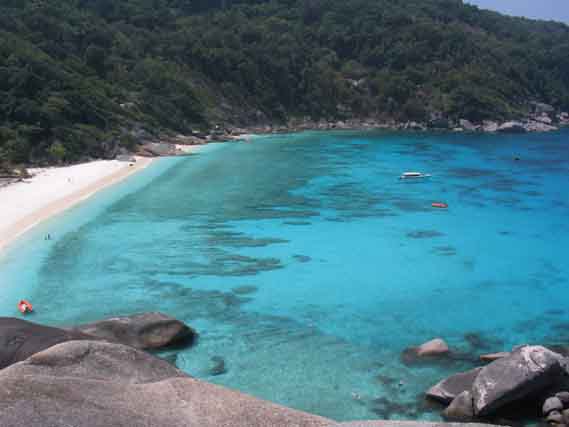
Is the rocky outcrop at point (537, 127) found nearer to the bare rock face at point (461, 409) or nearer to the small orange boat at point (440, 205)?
the small orange boat at point (440, 205)

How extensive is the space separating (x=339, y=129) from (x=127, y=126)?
43.9 meters

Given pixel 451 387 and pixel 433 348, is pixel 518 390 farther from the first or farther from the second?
pixel 433 348

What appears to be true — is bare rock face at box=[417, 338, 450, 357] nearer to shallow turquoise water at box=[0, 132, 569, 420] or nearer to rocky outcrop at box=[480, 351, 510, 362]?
shallow turquoise water at box=[0, 132, 569, 420]

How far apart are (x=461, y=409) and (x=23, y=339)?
7135 millimetres

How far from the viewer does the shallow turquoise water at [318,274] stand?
1295 cm

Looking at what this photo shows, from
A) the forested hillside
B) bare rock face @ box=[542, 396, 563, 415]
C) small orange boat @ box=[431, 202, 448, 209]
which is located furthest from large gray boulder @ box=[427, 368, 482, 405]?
the forested hillside

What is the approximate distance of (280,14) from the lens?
125375 mm

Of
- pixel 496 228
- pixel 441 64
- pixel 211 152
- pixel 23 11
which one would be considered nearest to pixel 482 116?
pixel 441 64

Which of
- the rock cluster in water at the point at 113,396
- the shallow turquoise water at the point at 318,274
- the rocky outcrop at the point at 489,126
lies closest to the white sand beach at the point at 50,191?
the shallow turquoise water at the point at 318,274

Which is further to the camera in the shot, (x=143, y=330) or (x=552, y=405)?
(x=143, y=330)

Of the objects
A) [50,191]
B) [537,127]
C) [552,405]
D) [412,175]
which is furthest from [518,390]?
[537,127]

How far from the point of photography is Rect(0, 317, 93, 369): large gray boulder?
8086 millimetres

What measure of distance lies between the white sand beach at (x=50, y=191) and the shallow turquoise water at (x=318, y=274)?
0.90 m

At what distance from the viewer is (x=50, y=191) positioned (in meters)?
32.0
